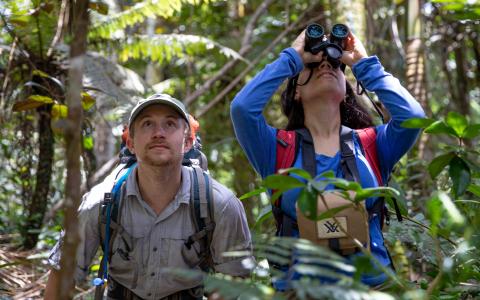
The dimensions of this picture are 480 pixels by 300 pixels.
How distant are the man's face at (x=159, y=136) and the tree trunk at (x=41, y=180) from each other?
2.68m

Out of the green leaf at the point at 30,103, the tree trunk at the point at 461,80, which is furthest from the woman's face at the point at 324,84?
the tree trunk at the point at 461,80

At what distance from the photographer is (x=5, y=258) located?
4.80 meters

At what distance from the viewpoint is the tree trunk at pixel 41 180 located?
19.4 ft

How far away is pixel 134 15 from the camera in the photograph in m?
6.83

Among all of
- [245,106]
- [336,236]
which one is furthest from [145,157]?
[336,236]

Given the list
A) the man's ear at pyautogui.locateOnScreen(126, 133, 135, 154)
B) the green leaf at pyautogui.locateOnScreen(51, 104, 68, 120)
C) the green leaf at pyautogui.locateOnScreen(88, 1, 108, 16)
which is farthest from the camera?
the green leaf at pyautogui.locateOnScreen(88, 1, 108, 16)

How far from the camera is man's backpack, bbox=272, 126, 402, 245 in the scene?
283 cm

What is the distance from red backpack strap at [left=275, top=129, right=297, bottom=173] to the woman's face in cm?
23

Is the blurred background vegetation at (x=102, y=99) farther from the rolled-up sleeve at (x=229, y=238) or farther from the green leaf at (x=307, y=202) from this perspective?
the green leaf at (x=307, y=202)

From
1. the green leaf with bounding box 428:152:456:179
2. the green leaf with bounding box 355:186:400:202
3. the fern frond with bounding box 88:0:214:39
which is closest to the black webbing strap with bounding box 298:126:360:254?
the green leaf with bounding box 428:152:456:179

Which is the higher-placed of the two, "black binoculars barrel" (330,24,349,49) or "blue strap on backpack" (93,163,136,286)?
"black binoculars barrel" (330,24,349,49)

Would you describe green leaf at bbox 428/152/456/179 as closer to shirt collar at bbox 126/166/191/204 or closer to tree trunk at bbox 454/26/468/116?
shirt collar at bbox 126/166/191/204

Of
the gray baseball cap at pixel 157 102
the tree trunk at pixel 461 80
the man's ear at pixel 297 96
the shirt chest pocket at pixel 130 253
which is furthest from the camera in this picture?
the tree trunk at pixel 461 80

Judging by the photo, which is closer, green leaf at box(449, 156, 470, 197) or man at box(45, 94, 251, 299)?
green leaf at box(449, 156, 470, 197)
